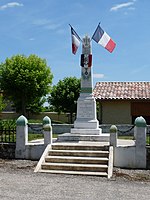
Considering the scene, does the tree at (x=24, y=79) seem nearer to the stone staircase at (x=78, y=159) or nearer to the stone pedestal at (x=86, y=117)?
the stone pedestal at (x=86, y=117)

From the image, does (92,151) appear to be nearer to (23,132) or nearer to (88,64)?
(23,132)

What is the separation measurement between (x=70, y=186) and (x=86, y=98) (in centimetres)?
631

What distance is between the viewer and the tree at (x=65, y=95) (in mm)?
39062

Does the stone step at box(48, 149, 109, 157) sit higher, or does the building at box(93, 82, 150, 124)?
the building at box(93, 82, 150, 124)

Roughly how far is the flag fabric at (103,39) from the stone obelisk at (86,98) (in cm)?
40

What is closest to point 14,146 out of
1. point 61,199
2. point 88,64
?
point 88,64

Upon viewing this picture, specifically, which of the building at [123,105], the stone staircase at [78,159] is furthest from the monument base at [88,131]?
the building at [123,105]

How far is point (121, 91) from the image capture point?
24.2 meters

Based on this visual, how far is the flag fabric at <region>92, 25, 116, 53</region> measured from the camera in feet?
46.2

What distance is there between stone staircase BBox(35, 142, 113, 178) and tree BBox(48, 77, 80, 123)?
87.7ft

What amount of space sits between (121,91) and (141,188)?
16.3m

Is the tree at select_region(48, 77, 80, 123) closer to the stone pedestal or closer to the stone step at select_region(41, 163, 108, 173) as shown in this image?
the stone pedestal

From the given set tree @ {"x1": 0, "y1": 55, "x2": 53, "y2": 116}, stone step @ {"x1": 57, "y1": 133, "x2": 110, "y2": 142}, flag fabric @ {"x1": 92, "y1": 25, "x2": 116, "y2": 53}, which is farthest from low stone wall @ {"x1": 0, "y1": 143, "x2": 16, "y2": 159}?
tree @ {"x1": 0, "y1": 55, "x2": 53, "y2": 116}

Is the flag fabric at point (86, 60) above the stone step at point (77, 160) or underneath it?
above
